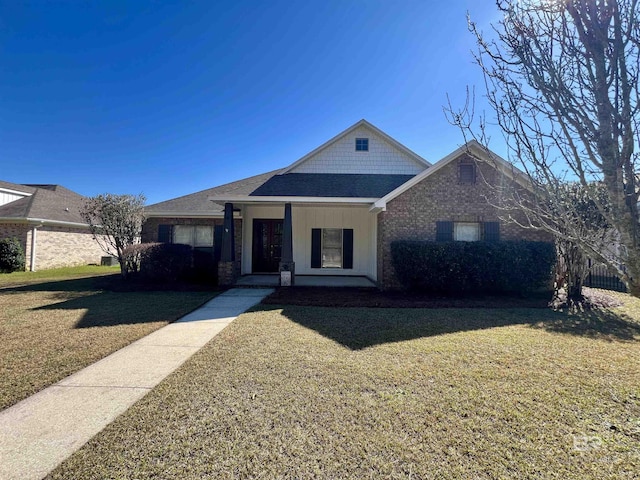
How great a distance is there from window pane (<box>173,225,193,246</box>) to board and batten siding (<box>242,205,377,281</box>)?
2.57 meters

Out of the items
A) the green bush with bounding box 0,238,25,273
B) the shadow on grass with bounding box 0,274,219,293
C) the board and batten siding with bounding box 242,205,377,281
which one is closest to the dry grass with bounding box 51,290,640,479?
the shadow on grass with bounding box 0,274,219,293

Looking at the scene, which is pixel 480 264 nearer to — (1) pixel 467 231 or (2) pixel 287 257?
(1) pixel 467 231

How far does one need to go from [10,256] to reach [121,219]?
8.01 meters

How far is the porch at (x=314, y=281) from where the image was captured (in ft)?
35.9

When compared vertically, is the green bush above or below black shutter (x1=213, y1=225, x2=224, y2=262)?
below

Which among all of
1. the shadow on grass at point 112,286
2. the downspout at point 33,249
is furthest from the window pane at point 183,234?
the downspout at point 33,249

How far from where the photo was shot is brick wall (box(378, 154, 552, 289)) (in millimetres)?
9883

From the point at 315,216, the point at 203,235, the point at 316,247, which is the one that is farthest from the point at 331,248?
the point at 203,235

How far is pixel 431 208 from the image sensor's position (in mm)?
9984

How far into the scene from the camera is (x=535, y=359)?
14.2 ft

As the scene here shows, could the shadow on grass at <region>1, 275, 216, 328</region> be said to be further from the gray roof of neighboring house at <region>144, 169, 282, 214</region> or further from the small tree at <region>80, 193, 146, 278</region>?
the gray roof of neighboring house at <region>144, 169, 282, 214</region>

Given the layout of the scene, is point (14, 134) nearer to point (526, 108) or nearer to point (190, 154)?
point (190, 154)

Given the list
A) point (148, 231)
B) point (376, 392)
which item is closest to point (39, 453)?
point (376, 392)

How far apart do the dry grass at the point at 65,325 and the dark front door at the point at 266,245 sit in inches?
175
